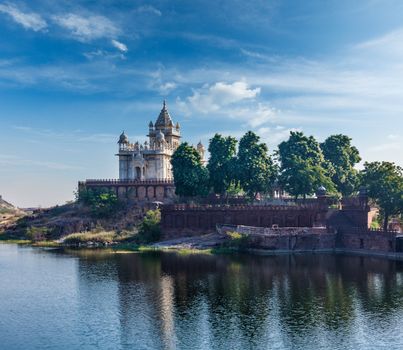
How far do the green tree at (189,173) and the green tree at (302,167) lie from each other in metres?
15.2

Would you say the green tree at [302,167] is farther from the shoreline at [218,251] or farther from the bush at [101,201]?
the bush at [101,201]

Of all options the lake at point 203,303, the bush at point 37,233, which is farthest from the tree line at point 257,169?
the bush at point 37,233

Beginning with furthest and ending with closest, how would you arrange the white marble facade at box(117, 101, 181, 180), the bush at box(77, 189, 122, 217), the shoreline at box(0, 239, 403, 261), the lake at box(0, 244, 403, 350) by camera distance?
the white marble facade at box(117, 101, 181, 180) < the bush at box(77, 189, 122, 217) < the shoreline at box(0, 239, 403, 261) < the lake at box(0, 244, 403, 350)

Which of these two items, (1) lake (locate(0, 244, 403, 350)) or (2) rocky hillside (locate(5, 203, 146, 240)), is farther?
(2) rocky hillside (locate(5, 203, 146, 240))

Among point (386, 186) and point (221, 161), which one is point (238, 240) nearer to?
point (221, 161)

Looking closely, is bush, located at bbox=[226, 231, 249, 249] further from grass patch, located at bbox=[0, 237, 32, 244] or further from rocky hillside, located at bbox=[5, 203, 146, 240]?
grass patch, located at bbox=[0, 237, 32, 244]

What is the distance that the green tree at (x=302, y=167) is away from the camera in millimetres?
93500

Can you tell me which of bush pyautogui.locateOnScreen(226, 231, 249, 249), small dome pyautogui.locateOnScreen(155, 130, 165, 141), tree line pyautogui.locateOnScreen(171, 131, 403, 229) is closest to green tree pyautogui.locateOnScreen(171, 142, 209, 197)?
tree line pyautogui.locateOnScreen(171, 131, 403, 229)

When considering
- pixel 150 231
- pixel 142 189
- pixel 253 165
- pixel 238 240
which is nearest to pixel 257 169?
pixel 253 165

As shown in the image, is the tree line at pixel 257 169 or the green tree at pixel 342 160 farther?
the green tree at pixel 342 160

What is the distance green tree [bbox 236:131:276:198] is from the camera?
93831 mm

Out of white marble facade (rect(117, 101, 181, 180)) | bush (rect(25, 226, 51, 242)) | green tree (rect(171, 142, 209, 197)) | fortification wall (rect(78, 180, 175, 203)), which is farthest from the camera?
white marble facade (rect(117, 101, 181, 180))

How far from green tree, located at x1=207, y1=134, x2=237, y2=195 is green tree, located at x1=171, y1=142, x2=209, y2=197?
5.95 ft

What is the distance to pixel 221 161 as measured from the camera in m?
98.5
